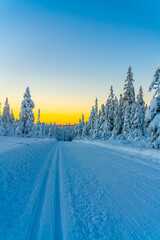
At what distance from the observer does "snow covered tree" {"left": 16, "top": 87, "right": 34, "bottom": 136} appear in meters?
29.3

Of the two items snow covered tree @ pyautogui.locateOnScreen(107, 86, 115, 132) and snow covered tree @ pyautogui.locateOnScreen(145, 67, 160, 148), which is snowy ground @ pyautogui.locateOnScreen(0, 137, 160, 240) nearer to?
snow covered tree @ pyautogui.locateOnScreen(145, 67, 160, 148)

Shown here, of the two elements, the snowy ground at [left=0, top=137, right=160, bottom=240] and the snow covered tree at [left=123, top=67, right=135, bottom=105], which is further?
the snow covered tree at [left=123, top=67, right=135, bottom=105]

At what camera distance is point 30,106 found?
99.6ft

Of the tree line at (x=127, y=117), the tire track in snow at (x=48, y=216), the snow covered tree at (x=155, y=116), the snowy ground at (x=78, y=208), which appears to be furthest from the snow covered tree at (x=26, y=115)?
the tire track in snow at (x=48, y=216)

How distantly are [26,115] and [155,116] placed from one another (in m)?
25.7

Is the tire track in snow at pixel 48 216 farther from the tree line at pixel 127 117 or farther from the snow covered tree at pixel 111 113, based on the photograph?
the snow covered tree at pixel 111 113

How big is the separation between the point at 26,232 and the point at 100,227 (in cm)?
135

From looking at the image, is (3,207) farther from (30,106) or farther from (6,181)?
(30,106)

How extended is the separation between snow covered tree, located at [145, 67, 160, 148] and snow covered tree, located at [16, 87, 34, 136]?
80.2ft

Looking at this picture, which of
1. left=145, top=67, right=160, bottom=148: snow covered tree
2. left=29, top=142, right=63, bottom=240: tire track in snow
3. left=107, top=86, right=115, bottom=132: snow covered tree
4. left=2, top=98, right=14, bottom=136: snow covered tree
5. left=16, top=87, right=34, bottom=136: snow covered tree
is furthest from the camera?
left=2, top=98, right=14, bottom=136: snow covered tree

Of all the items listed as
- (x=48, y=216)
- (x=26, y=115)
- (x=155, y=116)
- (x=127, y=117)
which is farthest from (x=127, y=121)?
(x=48, y=216)

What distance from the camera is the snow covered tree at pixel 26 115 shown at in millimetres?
29344

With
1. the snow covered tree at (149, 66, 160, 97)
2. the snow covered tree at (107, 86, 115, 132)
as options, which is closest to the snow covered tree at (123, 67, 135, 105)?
the snow covered tree at (107, 86, 115, 132)

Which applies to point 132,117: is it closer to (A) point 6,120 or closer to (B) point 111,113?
(B) point 111,113
